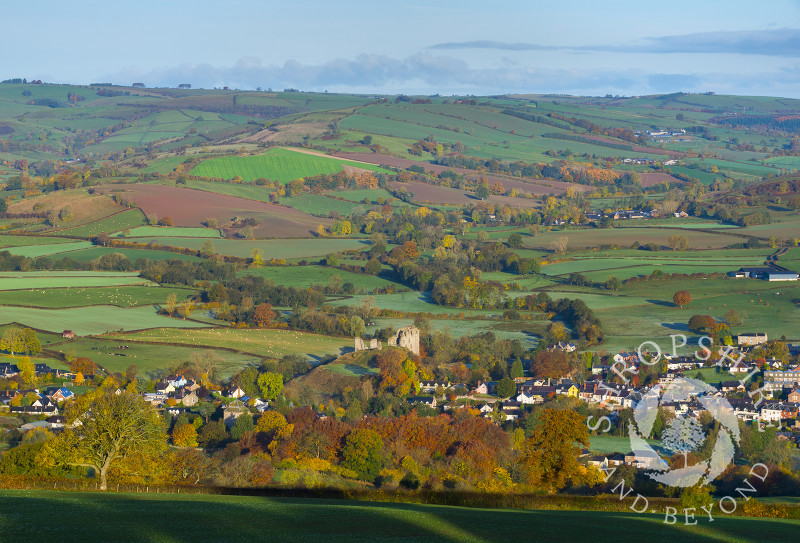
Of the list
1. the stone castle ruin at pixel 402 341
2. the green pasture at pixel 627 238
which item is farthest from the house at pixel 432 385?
the green pasture at pixel 627 238

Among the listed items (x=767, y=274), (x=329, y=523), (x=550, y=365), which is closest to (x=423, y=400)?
(x=550, y=365)

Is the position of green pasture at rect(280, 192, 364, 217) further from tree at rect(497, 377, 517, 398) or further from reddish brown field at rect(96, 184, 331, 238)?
tree at rect(497, 377, 517, 398)

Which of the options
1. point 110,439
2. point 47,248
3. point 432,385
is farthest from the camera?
point 47,248

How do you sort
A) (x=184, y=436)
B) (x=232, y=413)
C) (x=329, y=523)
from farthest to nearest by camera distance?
1. (x=232, y=413)
2. (x=184, y=436)
3. (x=329, y=523)

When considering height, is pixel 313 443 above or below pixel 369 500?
below

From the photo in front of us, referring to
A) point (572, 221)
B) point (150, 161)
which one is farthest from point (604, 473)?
point (150, 161)

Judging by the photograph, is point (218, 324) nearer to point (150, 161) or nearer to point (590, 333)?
point (590, 333)

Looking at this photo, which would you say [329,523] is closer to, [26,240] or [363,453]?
[363,453]
